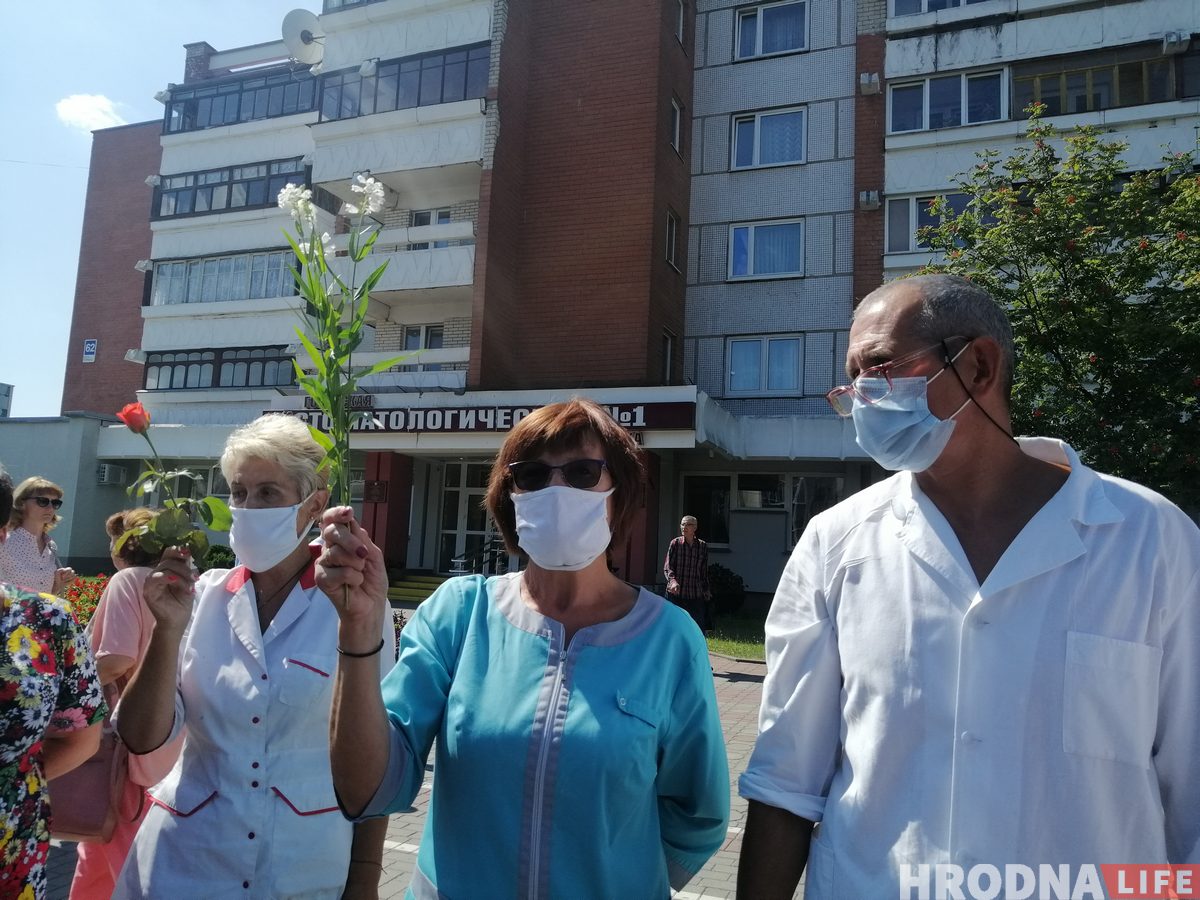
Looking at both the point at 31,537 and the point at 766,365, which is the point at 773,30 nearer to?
the point at 766,365

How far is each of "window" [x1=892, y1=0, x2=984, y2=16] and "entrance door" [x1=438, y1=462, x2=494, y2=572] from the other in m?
16.3

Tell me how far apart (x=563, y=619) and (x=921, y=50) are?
934 inches

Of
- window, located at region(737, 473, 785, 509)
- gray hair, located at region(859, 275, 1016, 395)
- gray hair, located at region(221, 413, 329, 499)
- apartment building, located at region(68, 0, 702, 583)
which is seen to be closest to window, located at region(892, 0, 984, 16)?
apartment building, located at region(68, 0, 702, 583)

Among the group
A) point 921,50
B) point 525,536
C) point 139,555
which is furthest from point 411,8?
point 525,536

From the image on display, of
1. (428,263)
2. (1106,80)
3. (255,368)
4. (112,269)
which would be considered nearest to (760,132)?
(1106,80)

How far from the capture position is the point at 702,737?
6.74ft

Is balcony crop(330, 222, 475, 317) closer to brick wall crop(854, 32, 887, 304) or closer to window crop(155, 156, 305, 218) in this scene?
window crop(155, 156, 305, 218)

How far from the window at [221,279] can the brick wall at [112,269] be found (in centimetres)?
480

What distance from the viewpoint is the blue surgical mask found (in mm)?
2066

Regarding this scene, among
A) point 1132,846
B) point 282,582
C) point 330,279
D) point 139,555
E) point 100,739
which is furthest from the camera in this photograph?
point 139,555

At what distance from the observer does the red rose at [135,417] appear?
2.22m

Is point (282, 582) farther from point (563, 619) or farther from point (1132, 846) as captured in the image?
point (1132, 846)

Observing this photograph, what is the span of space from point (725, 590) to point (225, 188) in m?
22.1

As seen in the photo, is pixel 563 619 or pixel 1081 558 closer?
pixel 1081 558
